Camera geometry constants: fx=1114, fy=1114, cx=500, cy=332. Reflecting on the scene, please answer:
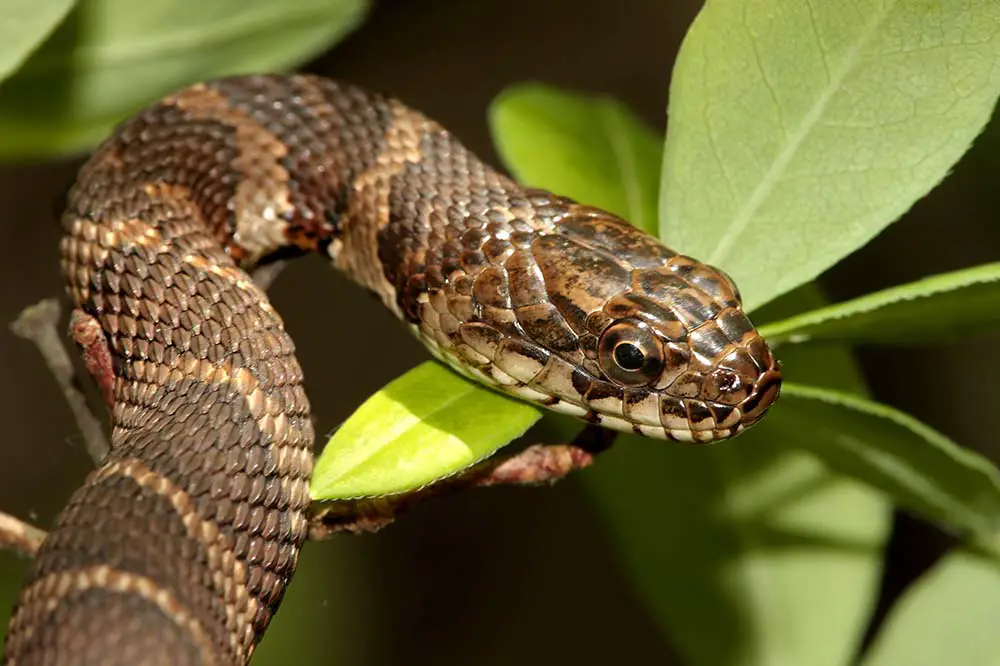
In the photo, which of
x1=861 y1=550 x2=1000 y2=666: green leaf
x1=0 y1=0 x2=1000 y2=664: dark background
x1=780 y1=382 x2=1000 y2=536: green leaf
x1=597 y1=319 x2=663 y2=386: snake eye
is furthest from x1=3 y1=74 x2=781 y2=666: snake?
x1=0 y1=0 x2=1000 y2=664: dark background

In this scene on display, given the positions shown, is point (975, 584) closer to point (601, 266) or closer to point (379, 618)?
point (601, 266)

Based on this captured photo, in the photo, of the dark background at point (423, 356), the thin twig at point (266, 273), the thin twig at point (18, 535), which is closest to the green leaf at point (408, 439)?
the thin twig at point (18, 535)

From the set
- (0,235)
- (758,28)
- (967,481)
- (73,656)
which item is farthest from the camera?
(0,235)

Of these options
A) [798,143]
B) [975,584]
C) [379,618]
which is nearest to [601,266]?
[798,143]

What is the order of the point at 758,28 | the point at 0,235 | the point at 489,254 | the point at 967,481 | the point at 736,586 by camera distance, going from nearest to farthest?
1. the point at 758,28
2. the point at 967,481
3. the point at 489,254
4. the point at 736,586
5. the point at 0,235

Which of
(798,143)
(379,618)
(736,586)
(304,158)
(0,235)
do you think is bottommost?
(379,618)

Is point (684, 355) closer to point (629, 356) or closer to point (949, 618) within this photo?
point (629, 356)

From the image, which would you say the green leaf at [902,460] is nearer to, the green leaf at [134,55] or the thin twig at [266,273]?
the thin twig at [266,273]
